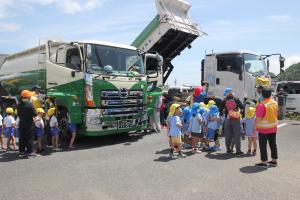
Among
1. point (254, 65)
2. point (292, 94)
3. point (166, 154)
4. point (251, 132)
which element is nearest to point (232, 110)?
point (251, 132)

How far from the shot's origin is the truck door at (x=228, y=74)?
12344 millimetres

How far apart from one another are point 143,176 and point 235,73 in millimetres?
7274

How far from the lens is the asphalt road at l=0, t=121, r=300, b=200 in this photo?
207 inches

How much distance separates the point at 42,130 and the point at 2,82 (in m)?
6.01

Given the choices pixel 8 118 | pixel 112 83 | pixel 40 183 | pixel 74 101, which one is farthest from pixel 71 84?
pixel 40 183

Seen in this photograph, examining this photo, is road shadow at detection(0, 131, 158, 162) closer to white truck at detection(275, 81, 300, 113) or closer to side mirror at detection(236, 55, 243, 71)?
side mirror at detection(236, 55, 243, 71)

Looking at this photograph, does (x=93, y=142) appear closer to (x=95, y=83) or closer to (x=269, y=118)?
(x=95, y=83)

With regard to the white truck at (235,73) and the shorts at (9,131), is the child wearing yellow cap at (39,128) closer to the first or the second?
the shorts at (9,131)

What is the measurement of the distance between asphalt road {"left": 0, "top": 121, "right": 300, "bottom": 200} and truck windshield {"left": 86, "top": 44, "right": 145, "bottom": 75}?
2.20 meters

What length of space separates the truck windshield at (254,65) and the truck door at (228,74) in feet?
1.12

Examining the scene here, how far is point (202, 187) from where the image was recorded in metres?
5.57

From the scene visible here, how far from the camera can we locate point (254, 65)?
12.6m

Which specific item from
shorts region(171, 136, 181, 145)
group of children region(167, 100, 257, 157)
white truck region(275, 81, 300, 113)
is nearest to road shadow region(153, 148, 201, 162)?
group of children region(167, 100, 257, 157)

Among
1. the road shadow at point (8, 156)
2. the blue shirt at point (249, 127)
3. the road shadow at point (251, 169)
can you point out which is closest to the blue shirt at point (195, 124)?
the blue shirt at point (249, 127)
